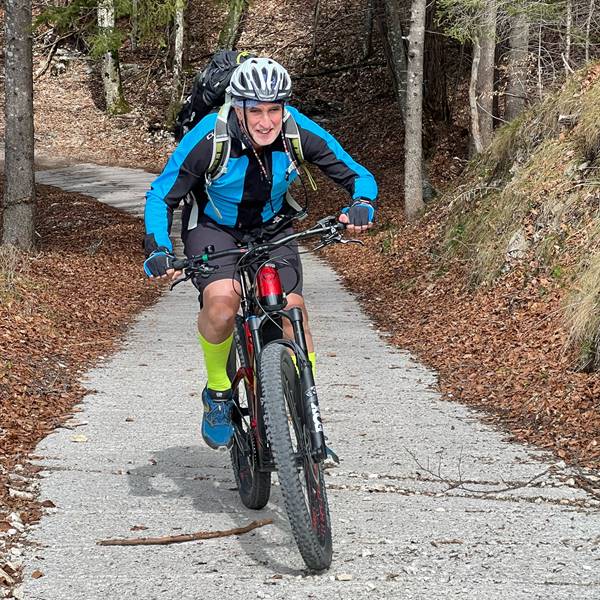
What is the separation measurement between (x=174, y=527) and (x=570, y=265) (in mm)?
5957

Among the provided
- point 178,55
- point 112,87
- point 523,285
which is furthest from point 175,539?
point 112,87

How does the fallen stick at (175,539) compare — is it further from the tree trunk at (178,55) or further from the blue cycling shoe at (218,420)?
the tree trunk at (178,55)

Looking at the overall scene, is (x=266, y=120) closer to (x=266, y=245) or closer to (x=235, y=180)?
(x=235, y=180)

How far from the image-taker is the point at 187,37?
39562 mm

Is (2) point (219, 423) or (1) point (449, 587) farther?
(2) point (219, 423)

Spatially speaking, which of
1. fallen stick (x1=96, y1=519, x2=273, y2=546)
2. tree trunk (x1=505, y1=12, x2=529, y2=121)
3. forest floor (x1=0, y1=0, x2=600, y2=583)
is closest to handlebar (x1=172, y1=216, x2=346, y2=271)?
fallen stick (x1=96, y1=519, x2=273, y2=546)

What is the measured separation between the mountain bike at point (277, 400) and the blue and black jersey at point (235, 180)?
0.69 feet

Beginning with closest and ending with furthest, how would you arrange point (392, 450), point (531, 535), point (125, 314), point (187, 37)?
point (531, 535) → point (392, 450) → point (125, 314) → point (187, 37)

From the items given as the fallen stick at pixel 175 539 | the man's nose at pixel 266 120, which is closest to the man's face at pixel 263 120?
the man's nose at pixel 266 120

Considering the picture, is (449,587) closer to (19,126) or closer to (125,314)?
(125,314)

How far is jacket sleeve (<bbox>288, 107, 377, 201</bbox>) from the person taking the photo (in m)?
5.07

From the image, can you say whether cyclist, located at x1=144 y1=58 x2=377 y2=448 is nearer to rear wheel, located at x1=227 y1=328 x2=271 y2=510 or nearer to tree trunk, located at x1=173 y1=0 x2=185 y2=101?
rear wheel, located at x1=227 y1=328 x2=271 y2=510

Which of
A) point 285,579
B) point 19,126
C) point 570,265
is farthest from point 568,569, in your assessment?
point 19,126

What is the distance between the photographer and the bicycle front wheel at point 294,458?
424 centimetres
